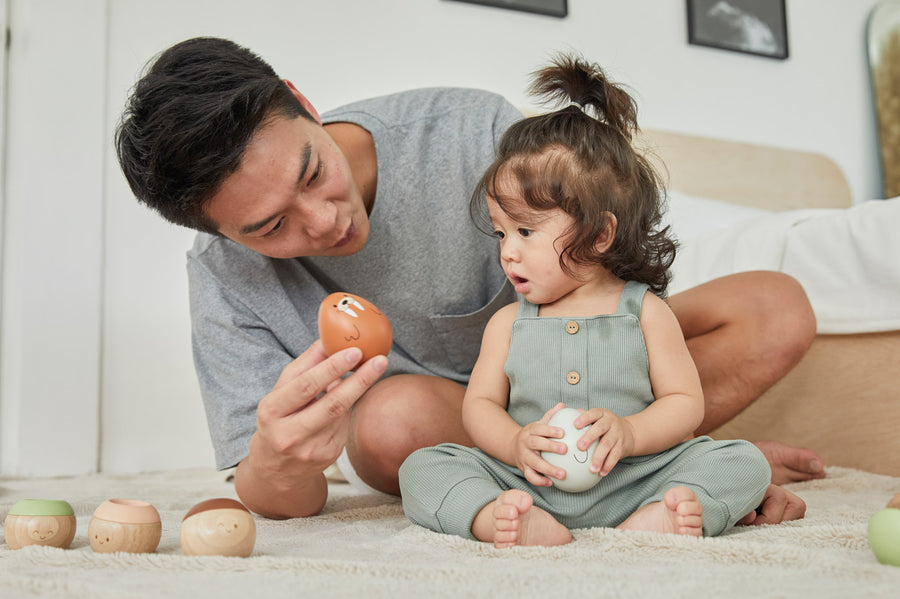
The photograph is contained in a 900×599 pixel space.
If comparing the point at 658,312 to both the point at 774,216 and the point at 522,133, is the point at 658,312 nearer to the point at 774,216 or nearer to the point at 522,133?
the point at 522,133

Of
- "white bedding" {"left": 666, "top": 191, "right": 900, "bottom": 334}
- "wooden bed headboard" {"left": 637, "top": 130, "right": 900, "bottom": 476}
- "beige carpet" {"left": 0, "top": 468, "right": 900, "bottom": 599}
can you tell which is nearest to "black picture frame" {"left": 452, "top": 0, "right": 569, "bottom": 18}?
"white bedding" {"left": 666, "top": 191, "right": 900, "bottom": 334}

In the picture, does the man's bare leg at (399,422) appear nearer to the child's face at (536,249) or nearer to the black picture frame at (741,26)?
the child's face at (536,249)

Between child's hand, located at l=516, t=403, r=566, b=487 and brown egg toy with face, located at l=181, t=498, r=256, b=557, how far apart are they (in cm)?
28

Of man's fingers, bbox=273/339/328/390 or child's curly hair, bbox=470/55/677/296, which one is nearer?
man's fingers, bbox=273/339/328/390

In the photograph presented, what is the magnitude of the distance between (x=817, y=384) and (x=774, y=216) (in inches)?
16.4

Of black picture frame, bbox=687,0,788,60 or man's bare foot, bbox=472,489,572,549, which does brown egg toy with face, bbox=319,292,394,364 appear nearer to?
man's bare foot, bbox=472,489,572,549

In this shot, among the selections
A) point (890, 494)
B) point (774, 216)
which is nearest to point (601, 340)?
point (890, 494)

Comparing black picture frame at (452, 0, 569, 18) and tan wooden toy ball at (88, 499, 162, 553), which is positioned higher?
black picture frame at (452, 0, 569, 18)

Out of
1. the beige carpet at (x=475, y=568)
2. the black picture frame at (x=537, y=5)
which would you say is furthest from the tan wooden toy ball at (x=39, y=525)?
the black picture frame at (x=537, y=5)

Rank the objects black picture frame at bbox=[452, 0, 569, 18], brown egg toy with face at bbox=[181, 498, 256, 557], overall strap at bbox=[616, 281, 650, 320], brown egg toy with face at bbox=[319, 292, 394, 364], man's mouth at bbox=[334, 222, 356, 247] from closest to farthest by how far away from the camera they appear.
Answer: brown egg toy with face at bbox=[181, 498, 256, 557] → brown egg toy with face at bbox=[319, 292, 394, 364] → overall strap at bbox=[616, 281, 650, 320] → man's mouth at bbox=[334, 222, 356, 247] → black picture frame at bbox=[452, 0, 569, 18]

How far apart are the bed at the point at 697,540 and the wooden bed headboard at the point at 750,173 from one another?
7.6 inches

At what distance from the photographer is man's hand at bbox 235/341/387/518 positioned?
780 mm

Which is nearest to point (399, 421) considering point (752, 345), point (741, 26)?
point (752, 345)

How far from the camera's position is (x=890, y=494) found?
44.2 inches
